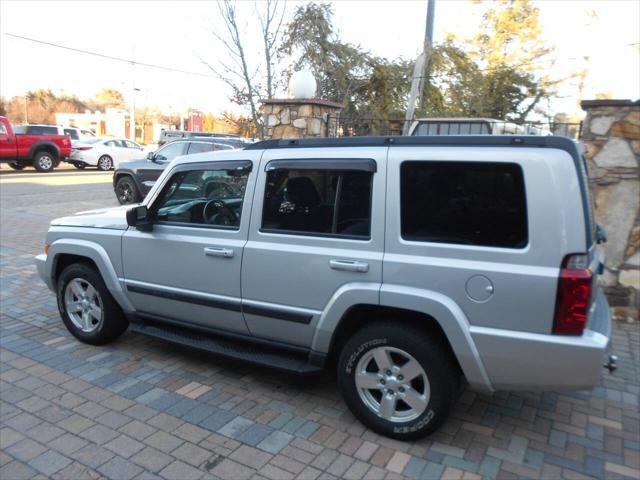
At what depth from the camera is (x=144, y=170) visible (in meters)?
12.5

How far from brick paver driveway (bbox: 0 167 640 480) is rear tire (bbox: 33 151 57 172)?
18.8 m

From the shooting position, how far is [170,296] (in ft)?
12.5

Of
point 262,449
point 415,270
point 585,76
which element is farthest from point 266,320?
point 585,76

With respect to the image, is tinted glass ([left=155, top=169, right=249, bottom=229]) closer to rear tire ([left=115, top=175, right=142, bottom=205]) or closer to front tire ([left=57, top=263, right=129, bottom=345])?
front tire ([left=57, top=263, right=129, bottom=345])

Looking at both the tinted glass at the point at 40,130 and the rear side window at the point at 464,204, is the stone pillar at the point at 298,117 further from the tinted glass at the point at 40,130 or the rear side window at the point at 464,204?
the tinted glass at the point at 40,130

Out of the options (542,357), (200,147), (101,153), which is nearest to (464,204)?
(542,357)

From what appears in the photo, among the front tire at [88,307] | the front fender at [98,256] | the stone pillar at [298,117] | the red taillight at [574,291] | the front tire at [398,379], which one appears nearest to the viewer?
the red taillight at [574,291]

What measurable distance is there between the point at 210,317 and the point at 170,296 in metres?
0.38

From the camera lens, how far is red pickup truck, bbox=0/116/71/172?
19.3 meters

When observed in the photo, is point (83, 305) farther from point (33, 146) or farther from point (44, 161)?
point (44, 161)

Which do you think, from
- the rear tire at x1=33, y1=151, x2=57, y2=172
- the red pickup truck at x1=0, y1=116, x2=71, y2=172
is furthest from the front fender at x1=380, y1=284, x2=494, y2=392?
the rear tire at x1=33, y1=151, x2=57, y2=172

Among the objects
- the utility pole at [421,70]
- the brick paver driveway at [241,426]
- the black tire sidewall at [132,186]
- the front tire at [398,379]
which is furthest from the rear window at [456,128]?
the black tire sidewall at [132,186]

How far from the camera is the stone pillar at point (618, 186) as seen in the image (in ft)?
16.5

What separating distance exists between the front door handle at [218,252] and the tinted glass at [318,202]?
305mm
